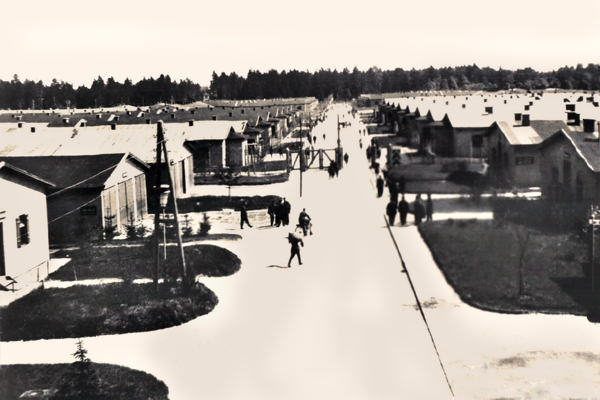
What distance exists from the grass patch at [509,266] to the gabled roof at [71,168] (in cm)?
1394

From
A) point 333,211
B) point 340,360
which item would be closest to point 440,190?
point 333,211

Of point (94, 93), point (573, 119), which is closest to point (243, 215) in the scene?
point (573, 119)

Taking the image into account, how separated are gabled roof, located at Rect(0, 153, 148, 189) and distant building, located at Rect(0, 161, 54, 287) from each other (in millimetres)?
3508

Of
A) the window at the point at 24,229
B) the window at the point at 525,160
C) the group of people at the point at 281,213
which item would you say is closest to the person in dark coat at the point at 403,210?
the group of people at the point at 281,213

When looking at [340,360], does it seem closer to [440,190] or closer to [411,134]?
[440,190]

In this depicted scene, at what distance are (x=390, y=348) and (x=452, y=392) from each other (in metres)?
2.45

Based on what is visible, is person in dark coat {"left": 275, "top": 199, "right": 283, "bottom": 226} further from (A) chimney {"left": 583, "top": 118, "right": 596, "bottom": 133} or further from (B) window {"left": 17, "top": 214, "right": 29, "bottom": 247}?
(A) chimney {"left": 583, "top": 118, "right": 596, "bottom": 133}

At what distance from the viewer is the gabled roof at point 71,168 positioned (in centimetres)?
2805

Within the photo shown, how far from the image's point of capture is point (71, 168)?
28.8 meters

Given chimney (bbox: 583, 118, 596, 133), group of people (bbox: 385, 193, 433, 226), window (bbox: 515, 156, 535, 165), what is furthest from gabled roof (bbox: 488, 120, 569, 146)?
group of people (bbox: 385, 193, 433, 226)

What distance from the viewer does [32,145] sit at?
125 ft

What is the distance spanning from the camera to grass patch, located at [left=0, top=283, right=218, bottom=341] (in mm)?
17641

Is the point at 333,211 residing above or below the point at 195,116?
below

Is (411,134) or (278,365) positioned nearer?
(278,365)
